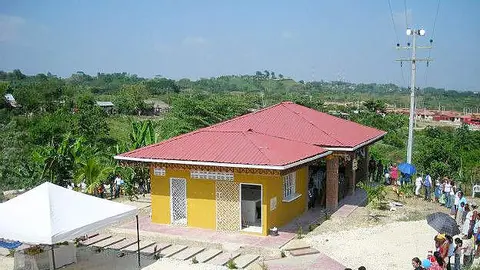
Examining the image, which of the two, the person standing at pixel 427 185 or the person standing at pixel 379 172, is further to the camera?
the person standing at pixel 379 172

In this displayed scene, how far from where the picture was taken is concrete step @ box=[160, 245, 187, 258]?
12675mm

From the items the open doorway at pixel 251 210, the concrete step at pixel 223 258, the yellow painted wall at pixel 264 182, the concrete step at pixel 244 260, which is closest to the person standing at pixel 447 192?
the open doorway at pixel 251 210

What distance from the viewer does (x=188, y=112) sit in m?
32.7

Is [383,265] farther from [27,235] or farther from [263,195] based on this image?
[27,235]

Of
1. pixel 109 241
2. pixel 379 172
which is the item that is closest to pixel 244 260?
pixel 109 241

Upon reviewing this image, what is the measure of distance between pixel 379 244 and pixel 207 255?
4.78 metres

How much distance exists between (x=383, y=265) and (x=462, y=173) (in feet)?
41.4

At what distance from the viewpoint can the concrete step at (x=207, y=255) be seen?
40.2ft

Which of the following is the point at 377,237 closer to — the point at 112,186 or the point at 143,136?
the point at 143,136

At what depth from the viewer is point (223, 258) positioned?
Answer: 12.3 m

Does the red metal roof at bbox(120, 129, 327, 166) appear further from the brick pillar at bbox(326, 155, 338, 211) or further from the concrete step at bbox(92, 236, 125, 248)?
the concrete step at bbox(92, 236, 125, 248)

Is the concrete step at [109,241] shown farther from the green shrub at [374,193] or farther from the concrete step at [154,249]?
the green shrub at [374,193]

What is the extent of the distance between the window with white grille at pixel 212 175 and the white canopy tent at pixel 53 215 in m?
3.19

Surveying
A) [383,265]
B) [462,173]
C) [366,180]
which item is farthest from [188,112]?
[383,265]
